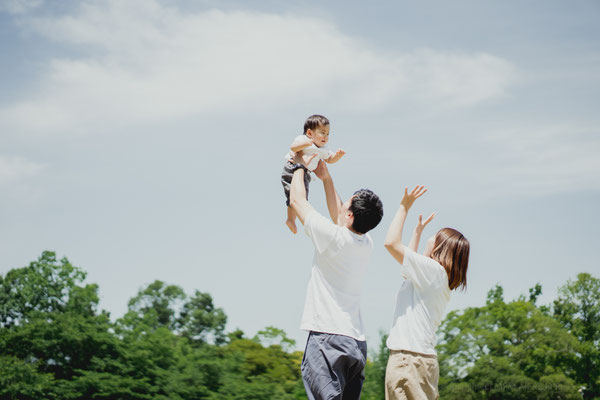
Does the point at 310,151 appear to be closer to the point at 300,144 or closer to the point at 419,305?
the point at 300,144

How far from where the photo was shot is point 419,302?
369 centimetres

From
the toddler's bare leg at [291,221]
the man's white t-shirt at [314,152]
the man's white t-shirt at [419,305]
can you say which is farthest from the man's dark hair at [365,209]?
the toddler's bare leg at [291,221]

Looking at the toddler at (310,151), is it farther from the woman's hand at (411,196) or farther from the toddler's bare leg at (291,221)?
the woman's hand at (411,196)

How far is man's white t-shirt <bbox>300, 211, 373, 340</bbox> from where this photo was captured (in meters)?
3.42

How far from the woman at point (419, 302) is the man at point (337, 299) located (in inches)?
8.1

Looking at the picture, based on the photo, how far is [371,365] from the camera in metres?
17.3

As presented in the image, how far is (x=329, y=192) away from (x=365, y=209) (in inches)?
37.4

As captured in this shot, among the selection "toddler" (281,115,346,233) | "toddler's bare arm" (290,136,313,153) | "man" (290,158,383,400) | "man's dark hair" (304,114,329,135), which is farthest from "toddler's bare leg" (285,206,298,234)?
"man" (290,158,383,400)

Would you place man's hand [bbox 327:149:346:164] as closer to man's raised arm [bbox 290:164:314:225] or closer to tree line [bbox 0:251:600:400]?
man's raised arm [bbox 290:164:314:225]

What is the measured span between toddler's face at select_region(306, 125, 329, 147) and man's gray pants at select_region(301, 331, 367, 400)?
1606 mm

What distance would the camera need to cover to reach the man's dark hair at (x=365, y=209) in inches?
137

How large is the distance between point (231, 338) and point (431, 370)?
19.1 metres

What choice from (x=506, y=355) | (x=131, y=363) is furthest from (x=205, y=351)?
(x=506, y=355)

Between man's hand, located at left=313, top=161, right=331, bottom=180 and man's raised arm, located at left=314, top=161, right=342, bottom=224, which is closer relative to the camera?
man's raised arm, located at left=314, top=161, right=342, bottom=224
